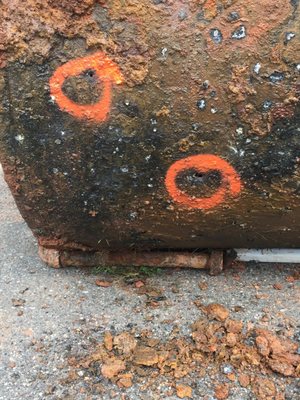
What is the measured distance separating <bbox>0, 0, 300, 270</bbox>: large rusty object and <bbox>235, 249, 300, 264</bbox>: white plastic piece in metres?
0.34

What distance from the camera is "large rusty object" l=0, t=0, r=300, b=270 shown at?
1.80 meters

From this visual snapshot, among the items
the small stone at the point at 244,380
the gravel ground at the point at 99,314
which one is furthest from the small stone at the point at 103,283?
the small stone at the point at 244,380

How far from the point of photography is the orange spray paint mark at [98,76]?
6.12 ft

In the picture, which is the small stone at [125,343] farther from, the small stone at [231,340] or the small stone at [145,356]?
the small stone at [231,340]

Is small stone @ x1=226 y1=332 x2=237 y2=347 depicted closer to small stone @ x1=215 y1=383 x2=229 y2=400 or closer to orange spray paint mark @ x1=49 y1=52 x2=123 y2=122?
small stone @ x1=215 y1=383 x2=229 y2=400

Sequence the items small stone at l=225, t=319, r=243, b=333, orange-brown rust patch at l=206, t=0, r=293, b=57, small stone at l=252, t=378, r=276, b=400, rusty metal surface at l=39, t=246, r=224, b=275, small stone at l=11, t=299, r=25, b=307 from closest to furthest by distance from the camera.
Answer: orange-brown rust patch at l=206, t=0, r=293, b=57
small stone at l=252, t=378, r=276, b=400
small stone at l=225, t=319, r=243, b=333
small stone at l=11, t=299, r=25, b=307
rusty metal surface at l=39, t=246, r=224, b=275

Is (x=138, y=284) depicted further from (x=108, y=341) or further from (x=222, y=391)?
(x=222, y=391)

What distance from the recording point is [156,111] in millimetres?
1884

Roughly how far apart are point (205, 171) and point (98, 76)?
0.51 m

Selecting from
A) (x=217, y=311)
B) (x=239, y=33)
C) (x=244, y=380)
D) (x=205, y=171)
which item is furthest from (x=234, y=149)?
(x=244, y=380)

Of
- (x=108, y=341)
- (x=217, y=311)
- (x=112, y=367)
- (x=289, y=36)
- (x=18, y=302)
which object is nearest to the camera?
(x=289, y=36)

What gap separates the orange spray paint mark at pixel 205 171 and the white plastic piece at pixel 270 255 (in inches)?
21.0

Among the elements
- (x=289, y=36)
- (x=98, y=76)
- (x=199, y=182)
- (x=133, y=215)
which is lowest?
(x=133, y=215)

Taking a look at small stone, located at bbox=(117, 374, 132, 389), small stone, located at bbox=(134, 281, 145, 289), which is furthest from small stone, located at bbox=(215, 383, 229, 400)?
small stone, located at bbox=(134, 281, 145, 289)
